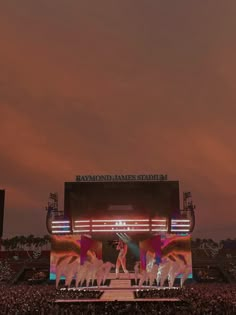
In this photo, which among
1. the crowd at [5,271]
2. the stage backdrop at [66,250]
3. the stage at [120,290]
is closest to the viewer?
the stage at [120,290]

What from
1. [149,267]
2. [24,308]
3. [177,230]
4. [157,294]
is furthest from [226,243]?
[24,308]

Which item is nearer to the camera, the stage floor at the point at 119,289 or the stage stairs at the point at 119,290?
the stage floor at the point at 119,289

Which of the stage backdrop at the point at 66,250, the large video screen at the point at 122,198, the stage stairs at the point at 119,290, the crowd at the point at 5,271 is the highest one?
the large video screen at the point at 122,198

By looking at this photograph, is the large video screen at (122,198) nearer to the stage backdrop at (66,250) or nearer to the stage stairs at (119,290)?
the stage backdrop at (66,250)

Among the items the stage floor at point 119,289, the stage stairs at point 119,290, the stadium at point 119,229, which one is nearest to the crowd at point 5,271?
the stadium at point 119,229

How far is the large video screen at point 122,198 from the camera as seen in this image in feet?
279

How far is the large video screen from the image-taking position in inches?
3346

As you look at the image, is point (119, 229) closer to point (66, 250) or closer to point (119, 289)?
point (66, 250)

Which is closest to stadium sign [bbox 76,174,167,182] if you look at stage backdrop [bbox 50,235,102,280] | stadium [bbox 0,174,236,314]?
stadium [bbox 0,174,236,314]

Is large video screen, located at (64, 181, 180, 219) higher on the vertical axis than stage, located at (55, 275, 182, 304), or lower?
higher

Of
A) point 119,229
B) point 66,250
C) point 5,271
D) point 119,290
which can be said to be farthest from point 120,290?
point 5,271

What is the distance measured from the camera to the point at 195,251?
9769 cm

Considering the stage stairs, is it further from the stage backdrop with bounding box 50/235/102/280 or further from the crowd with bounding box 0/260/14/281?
the crowd with bounding box 0/260/14/281

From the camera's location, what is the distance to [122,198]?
3354 inches
